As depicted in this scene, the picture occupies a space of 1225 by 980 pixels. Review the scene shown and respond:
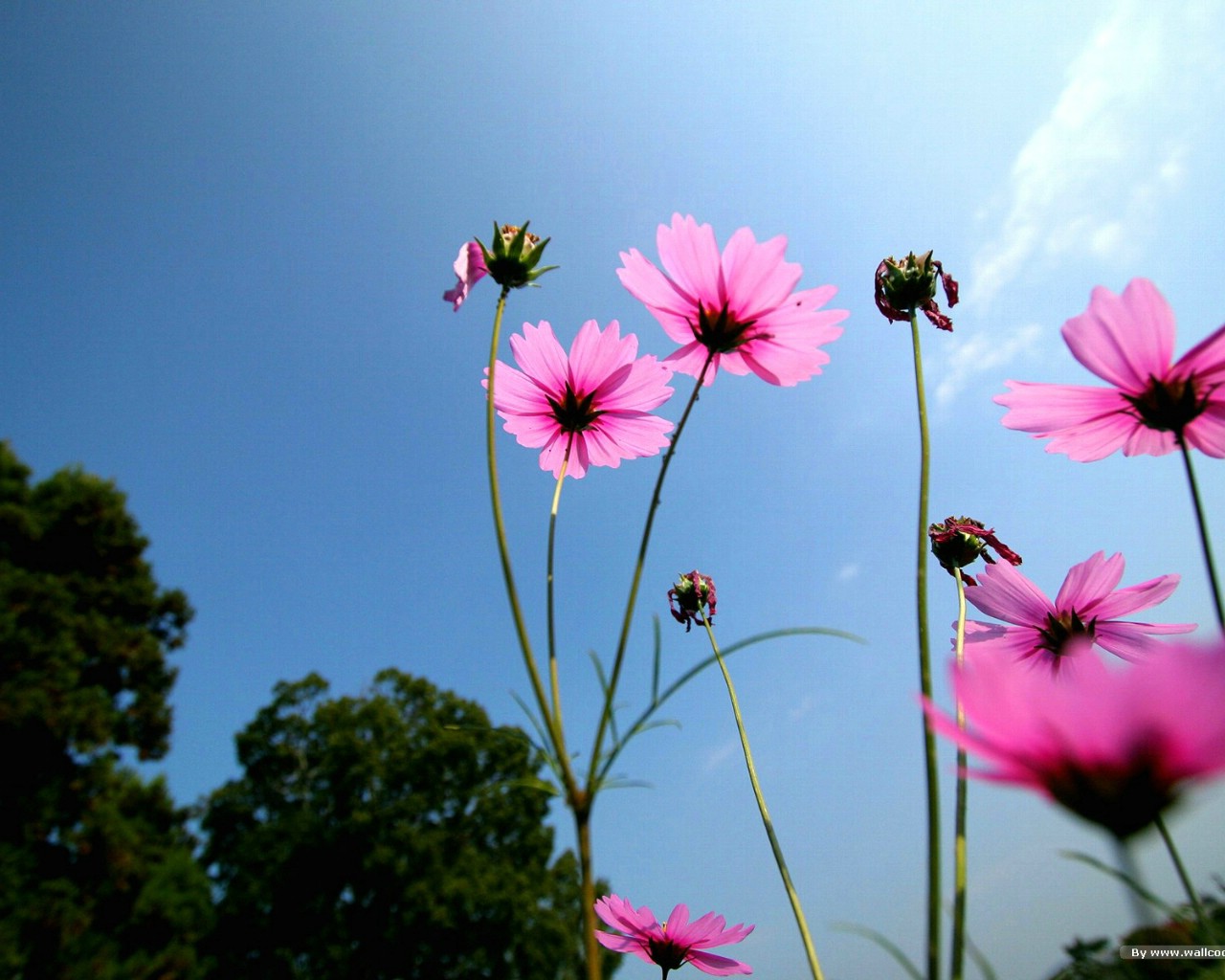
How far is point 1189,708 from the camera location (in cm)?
19

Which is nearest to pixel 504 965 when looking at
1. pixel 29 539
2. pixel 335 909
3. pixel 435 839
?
pixel 435 839

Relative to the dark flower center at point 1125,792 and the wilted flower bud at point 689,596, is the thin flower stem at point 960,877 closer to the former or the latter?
the dark flower center at point 1125,792

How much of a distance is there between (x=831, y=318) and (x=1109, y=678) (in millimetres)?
421

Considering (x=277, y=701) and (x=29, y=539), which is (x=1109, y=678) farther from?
(x=277, y=701)

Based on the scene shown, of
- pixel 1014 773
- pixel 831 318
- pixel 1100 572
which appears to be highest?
pixel 831 318

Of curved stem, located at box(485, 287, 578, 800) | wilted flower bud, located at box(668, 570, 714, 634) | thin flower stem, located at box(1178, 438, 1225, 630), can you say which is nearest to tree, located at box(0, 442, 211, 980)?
wilted flower bud, located at box(668, 570, 714, 634)

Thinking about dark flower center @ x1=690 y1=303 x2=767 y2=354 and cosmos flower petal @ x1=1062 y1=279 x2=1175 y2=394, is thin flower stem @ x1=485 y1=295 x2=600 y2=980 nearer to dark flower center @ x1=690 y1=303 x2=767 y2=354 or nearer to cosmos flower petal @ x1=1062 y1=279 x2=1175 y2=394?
dark flower center @ x1=690 y1=303 x2=767 y2=354

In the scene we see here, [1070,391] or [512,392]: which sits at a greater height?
[512,392]

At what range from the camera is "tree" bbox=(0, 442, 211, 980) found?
21.2 feet

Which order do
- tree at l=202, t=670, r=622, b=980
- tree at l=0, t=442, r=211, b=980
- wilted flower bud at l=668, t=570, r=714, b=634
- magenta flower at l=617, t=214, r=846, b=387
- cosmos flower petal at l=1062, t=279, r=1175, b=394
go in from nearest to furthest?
cosmos flower petal at l=1062, t=279, r=1175, b=394
magenta flower at l=617, t=214, r=846, b=387
wilted flower bud at l=668, t=570, r=714, b=634
tree at l=0, t=442, r=211, b=980
tree at l=202, t=670, r=622, b=980

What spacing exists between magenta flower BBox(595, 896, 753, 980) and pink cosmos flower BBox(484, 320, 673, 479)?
1.72 ft

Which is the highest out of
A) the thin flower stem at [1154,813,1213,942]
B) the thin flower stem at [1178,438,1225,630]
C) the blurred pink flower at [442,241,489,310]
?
the blurred pink flower at [442,241,489,310]

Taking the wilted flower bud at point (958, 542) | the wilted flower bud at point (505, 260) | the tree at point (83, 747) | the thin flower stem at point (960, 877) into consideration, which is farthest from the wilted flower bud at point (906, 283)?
the tree at point (83, 747)

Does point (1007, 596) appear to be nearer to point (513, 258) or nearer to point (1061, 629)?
point (1061, 629)
